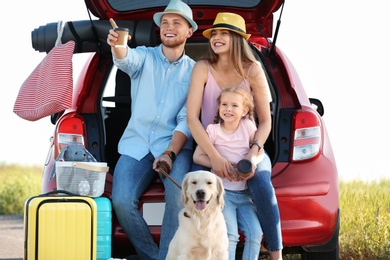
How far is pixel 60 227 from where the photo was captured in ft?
15.7

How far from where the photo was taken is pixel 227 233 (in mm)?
4883

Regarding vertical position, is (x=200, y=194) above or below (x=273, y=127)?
below

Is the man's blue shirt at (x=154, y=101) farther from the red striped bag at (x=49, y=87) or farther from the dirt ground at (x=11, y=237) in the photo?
the dirt ground at (x=11, y=237)

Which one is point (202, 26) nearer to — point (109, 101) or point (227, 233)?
point (109, 101)

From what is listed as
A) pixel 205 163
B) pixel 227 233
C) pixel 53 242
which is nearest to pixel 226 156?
pixel 205 163

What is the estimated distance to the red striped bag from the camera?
5.50 metres

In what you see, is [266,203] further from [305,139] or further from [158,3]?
[158,3]

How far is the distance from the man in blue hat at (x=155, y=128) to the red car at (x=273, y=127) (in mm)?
113

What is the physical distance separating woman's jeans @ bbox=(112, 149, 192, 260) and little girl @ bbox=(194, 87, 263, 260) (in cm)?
21

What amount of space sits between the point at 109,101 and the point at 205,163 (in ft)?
5.20

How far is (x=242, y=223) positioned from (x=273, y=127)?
832mm

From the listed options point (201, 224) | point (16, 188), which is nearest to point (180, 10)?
point (201, 224)

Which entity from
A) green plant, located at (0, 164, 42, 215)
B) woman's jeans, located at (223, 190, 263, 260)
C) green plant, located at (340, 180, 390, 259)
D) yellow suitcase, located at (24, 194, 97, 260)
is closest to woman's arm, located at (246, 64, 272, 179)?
woman's jeans, located at (223, 190, 263, 260)

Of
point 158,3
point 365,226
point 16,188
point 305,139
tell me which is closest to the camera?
point 305,139
